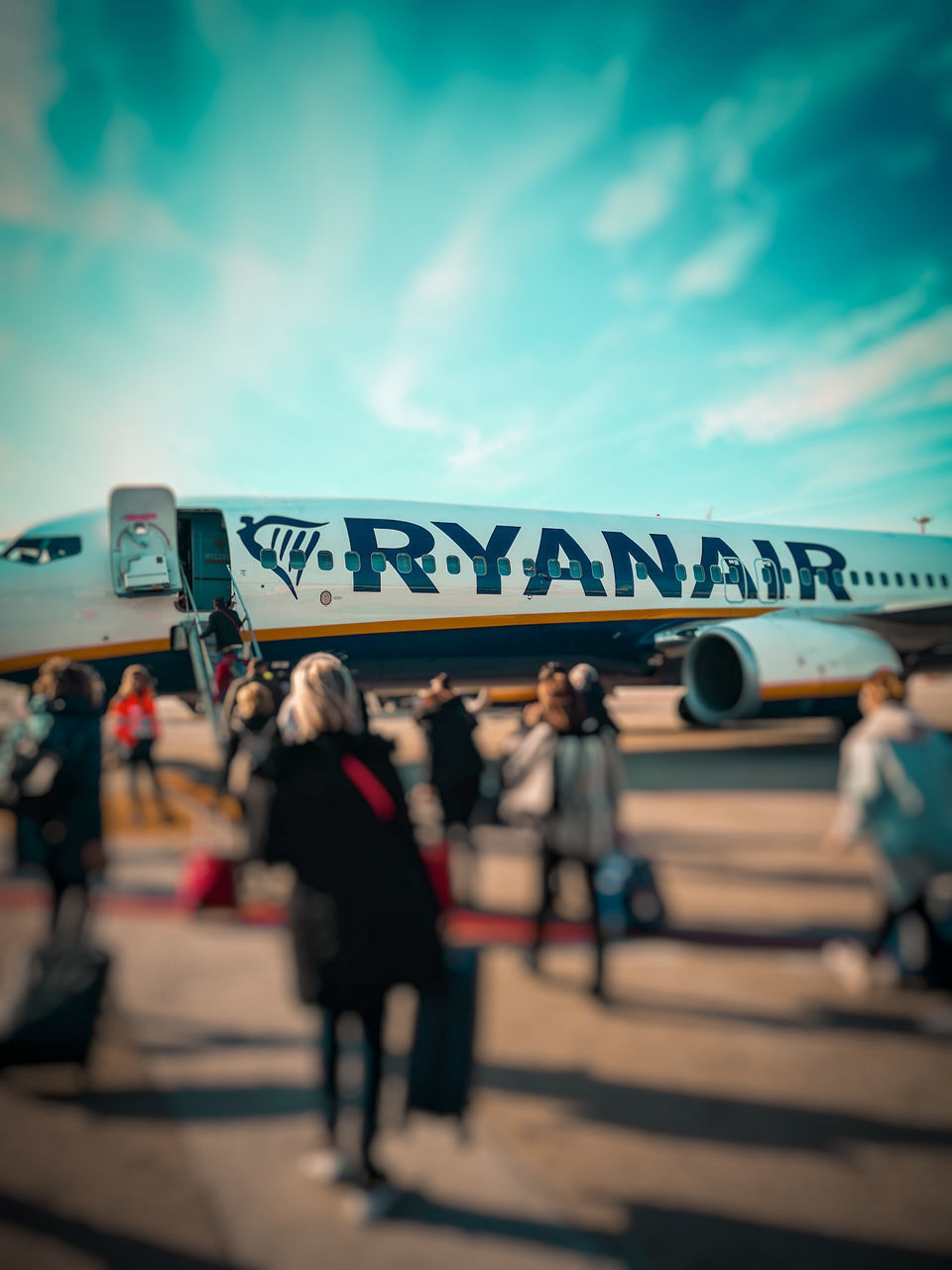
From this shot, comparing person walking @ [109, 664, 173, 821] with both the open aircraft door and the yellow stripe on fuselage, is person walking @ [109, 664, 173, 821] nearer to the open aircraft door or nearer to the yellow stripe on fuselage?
the yellow stripe on fuselage

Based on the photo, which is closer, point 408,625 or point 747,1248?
point 747,1248

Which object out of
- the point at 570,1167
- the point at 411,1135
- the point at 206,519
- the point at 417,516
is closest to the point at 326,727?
the point at 411,1135

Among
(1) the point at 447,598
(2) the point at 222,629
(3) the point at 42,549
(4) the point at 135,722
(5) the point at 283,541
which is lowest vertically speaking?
(4) the point at 135,722

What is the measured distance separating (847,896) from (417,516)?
26.7ft

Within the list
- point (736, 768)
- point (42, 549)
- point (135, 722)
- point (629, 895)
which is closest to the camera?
point (629, 895)

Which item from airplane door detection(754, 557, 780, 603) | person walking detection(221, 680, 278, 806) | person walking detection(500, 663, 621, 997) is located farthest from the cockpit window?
airplane door detection(754, 557, 780, 603)

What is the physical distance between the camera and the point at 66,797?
3.20m

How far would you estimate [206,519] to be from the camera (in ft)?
35.0

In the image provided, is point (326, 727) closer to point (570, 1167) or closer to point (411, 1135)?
point (411, 1135)

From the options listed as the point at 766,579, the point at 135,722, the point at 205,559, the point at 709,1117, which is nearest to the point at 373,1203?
the point at 709,1117

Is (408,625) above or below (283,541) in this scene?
below

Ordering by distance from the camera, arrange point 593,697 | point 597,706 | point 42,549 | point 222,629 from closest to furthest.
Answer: point 597,706 < point 593,697 < point 42,549 < point 222,629

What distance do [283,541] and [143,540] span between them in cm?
187

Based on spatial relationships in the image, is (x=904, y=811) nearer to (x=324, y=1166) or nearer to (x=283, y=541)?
(x=324, y=1166)
